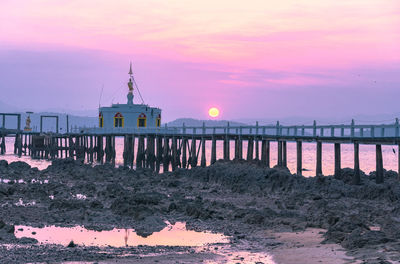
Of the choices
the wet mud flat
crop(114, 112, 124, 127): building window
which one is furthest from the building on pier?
the wet mud flat

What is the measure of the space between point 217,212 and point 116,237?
5.04 metres

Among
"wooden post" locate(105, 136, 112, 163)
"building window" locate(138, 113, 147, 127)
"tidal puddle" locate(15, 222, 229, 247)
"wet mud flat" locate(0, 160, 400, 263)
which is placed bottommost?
→ "tidal puddle" locate(15, 222, 229, 247)

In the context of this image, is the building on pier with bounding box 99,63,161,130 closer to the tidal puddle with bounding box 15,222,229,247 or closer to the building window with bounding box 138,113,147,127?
the building window with bounding box 138,113,147,127

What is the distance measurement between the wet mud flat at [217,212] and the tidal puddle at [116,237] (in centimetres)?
25

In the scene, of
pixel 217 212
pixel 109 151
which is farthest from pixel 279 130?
pixel 109 151

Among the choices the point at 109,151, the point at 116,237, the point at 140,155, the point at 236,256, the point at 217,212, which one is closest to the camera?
the point at 236,256

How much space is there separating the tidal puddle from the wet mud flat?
245mm

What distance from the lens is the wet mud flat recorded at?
599 inches

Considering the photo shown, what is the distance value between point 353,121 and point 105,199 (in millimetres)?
12090

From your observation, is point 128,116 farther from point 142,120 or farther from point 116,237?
point 116,237

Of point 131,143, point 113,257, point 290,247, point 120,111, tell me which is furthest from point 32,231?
point 120,111

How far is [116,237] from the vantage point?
1795cm

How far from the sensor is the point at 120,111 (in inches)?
2586

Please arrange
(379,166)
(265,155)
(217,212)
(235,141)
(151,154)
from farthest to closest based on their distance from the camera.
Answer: (151,154)
(235,141)
(265,155)
(379,166)
(217,212)
